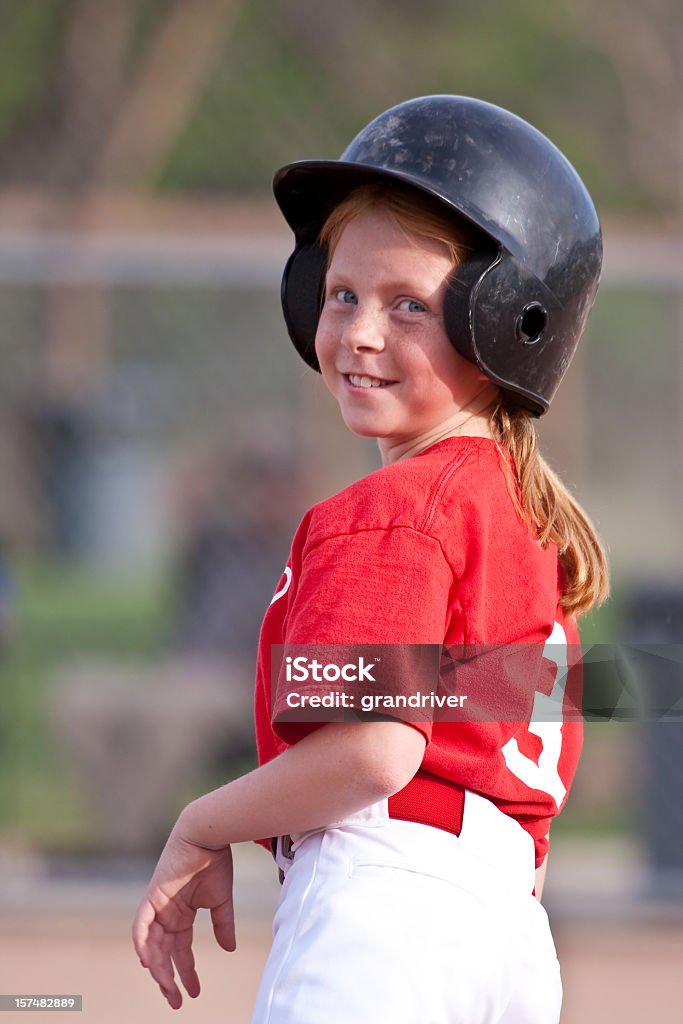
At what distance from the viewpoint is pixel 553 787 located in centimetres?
205

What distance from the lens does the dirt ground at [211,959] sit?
4.49m

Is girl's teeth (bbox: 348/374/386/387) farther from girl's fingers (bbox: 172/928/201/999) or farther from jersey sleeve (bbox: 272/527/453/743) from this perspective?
Result: girl's fingers (bbox: 172/928/201/999)

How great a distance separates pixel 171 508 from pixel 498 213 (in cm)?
470

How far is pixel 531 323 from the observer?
84.1 inches

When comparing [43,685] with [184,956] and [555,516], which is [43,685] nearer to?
[184,956]

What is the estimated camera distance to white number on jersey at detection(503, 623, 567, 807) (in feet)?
6.49

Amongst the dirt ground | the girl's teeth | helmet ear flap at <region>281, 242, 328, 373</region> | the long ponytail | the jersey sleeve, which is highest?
helmet ear flap at <region>281, 242, 328, 373</region>

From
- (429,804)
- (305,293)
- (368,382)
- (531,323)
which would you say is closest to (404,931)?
(429,804)

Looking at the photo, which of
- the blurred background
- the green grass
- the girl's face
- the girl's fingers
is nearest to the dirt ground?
the blurred background

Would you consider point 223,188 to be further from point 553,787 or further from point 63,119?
point 553,787

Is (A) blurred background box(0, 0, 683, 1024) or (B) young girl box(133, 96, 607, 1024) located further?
(A) blurred background box(0, 0, 683, 1024)

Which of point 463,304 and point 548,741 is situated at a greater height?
point 463,304

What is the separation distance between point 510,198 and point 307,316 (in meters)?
0.42

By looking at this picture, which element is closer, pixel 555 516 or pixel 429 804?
pixel 429 804
